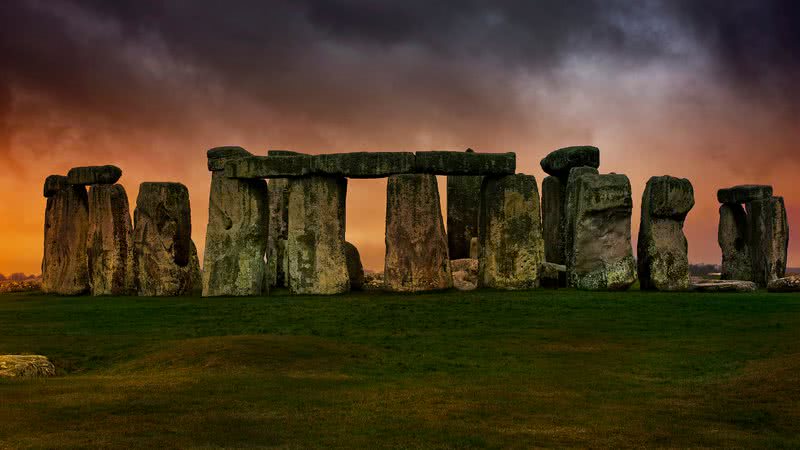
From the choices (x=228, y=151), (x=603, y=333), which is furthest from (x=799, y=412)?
(x=228, y=151)

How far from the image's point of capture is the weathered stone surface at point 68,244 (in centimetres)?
2906

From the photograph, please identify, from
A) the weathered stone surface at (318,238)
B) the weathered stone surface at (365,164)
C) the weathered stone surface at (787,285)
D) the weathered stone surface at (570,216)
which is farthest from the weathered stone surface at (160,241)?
the weathered stone surface at (787,285)

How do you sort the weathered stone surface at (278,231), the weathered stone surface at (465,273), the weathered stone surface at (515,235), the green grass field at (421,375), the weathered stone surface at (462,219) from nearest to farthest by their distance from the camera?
1. the green grass field at (421,375)
2. the weathered stone surface at (515,235)
3. the weathered stone surface at (465,273)
4. the weathered stone surface at (278,231)
5. the weathered stone surface at (462,219)

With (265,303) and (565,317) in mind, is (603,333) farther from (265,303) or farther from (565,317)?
(265,303)

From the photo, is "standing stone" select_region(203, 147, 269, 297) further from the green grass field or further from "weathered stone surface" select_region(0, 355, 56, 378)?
"weathered stone surface" select_region(0, 355, 56, 378)

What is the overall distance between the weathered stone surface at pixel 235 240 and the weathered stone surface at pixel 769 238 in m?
14.5

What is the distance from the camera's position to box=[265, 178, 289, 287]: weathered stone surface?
97.4ft

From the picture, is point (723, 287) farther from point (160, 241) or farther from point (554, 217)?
point (160, 241)

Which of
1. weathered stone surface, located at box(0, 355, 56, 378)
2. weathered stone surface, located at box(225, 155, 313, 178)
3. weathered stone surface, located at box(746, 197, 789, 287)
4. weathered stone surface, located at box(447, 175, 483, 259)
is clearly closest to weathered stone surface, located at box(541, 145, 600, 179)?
weathered stone surface, located at box(447, 175, 483, 259)

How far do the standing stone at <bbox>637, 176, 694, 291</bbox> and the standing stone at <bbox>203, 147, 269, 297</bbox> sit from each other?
9.77 metres

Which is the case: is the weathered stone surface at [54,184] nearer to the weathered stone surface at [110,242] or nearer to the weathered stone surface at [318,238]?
the weathered stone surface at [110,242]

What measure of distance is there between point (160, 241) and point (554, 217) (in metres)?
11.2

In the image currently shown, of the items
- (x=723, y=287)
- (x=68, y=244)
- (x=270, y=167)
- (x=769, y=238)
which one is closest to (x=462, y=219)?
(x=270, y=167)

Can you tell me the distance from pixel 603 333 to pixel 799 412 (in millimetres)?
6119
